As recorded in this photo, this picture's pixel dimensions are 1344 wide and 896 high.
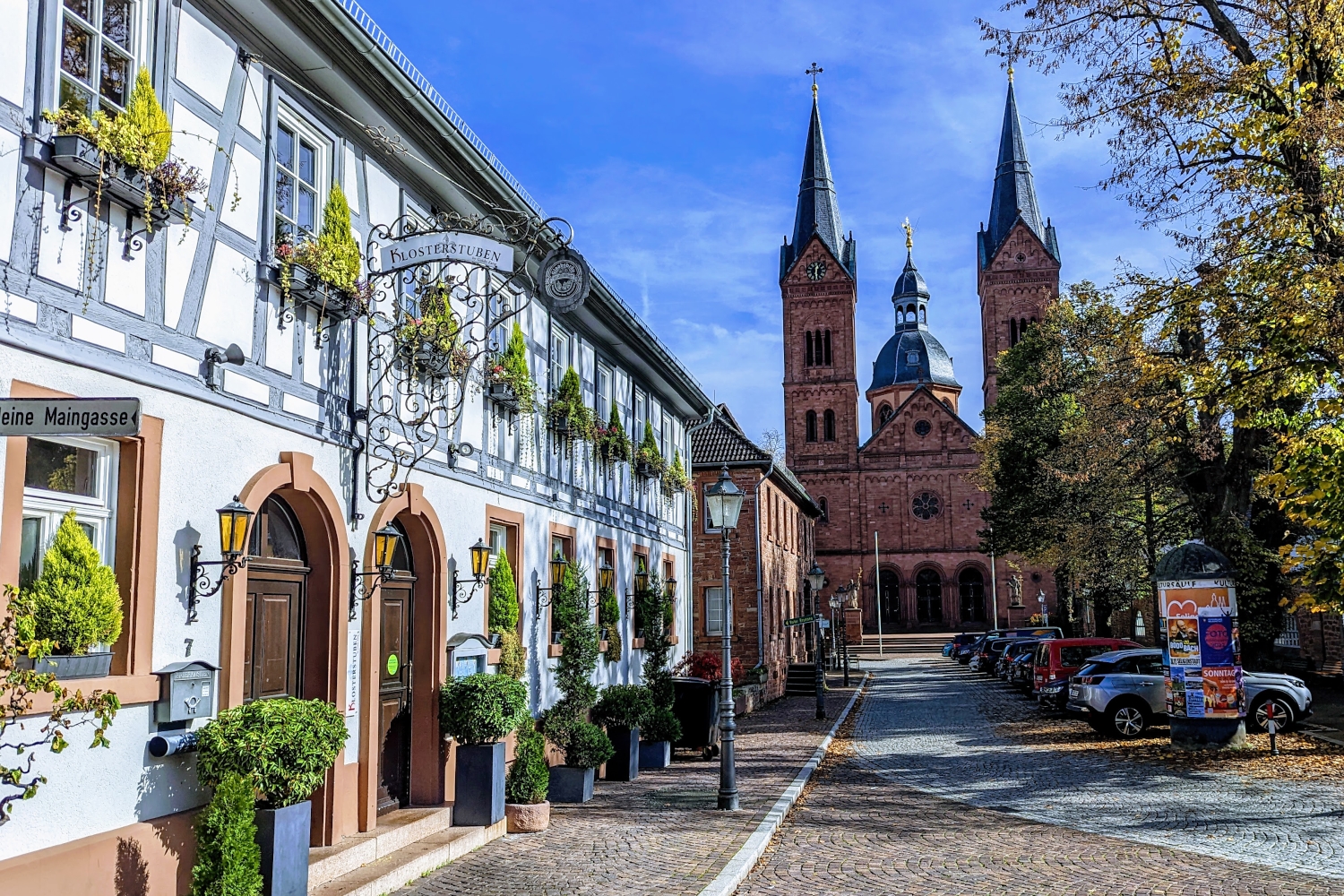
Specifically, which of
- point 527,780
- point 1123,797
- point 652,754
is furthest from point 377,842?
point 1123,797

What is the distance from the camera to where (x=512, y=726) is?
10.8 meters

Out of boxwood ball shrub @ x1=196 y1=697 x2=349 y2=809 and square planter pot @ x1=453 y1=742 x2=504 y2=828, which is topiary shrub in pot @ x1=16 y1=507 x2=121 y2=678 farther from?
square planter pot @ x1=453 y1=742 x2=504 y2=828

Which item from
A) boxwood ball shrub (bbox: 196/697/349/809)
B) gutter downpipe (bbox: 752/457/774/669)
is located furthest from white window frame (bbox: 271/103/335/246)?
gutter downpipe (bbox: 752/457/774/669)

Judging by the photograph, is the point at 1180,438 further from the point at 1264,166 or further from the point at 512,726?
the point at 512,726

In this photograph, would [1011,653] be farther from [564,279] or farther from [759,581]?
[564,279]

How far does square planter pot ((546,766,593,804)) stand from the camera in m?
12.9

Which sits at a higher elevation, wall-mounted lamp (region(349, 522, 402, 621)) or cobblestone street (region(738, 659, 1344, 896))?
wall-mounted lamp (region(349, 522, 402, 621))

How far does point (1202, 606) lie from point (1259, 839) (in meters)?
7.26

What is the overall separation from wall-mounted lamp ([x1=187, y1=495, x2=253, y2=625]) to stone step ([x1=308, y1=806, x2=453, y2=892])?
2.09 m

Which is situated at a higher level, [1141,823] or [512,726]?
[512,726]

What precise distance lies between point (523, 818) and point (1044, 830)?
5.18 m

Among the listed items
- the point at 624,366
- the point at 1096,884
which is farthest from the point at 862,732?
the point at 1096,884

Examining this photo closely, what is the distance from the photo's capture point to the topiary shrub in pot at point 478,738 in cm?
1045

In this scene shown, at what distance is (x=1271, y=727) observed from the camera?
57.1ft
